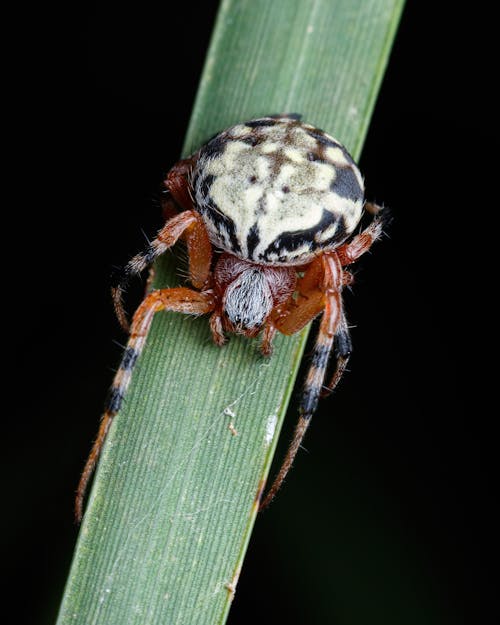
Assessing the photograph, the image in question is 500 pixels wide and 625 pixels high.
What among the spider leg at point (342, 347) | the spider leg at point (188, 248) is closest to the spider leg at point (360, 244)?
the spider leg at point (342, 347)

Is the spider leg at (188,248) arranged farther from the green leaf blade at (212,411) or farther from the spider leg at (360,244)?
the spider leg at (360,244)

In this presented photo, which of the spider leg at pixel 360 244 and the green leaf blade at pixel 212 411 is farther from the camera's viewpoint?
the spider leg at pixel 360 244

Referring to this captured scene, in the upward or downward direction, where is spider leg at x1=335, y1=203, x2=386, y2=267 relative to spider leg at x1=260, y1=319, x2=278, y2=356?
upward

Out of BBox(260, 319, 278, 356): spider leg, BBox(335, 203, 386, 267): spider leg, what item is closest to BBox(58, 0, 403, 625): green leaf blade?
BBox(260, 319, 278, 356): spider leg

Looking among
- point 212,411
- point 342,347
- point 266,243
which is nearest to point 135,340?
point 212,411

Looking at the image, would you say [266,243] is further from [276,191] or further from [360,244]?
[360,244]

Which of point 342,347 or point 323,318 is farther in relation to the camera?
point 342,347

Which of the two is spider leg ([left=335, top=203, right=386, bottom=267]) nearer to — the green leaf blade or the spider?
the spider
